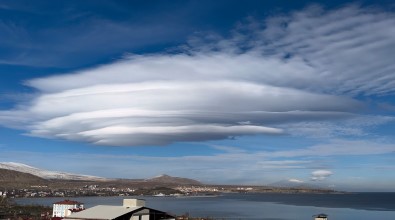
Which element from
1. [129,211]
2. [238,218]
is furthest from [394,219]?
[129,211]

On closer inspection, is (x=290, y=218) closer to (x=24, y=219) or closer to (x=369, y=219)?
(x=369, y=219)

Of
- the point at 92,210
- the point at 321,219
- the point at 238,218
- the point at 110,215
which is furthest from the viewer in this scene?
the point at 238,218

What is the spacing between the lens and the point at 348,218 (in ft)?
311

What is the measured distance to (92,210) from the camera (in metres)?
34.8

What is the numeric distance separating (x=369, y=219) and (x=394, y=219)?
6010mm

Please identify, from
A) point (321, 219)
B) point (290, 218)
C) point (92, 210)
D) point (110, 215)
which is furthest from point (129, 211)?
point (290, 218)

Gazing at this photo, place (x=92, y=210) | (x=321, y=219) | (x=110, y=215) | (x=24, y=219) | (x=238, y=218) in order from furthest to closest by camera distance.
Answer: (x=238, y=218), (x=24, y=219), (x=321, y=219), (x=92, y=210), (x=110, y=215)

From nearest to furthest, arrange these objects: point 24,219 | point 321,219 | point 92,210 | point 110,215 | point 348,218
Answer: point 110,215 < point 92,210 < point 321,219 < point 24,219 < point 348,218

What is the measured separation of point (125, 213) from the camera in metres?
32.7

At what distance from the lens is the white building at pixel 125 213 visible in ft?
107

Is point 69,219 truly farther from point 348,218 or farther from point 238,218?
point 348,218

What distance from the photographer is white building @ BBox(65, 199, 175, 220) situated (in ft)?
107

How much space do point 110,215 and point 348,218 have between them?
73.3 m

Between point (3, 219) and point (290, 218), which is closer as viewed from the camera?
point (3, 219)
